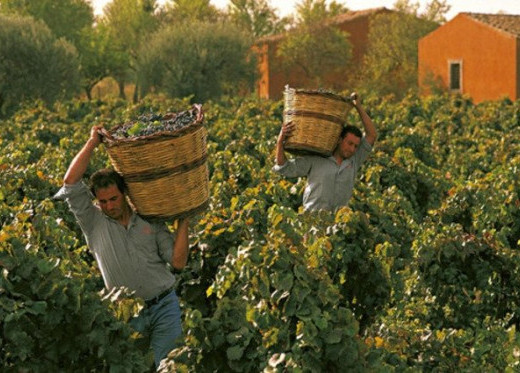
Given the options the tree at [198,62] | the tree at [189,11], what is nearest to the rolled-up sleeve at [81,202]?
the tree at [198,62]

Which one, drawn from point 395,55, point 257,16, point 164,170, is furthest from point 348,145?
point 257,16

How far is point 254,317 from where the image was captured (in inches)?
182

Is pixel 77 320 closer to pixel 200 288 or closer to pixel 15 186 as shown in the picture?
pixel 200 288

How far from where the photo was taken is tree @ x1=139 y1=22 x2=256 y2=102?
1566 inches

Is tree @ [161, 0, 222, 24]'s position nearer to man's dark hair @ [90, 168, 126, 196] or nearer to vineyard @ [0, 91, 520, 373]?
vineyard @ [0, 91, 520, 373]

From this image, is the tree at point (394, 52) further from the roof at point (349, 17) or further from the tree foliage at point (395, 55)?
the roof at point (349, 17)

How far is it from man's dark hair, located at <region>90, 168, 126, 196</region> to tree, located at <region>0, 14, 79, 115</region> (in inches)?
1085

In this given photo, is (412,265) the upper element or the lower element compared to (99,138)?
lower

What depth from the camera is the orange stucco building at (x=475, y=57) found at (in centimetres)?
3559

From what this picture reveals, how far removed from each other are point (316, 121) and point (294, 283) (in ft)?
10.7

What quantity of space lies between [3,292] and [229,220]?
2.60 meters

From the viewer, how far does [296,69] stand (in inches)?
1987

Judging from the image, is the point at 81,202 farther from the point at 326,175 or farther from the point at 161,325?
the point at 326,175

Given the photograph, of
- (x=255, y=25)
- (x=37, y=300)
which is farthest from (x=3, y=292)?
(x=255, y=25)
